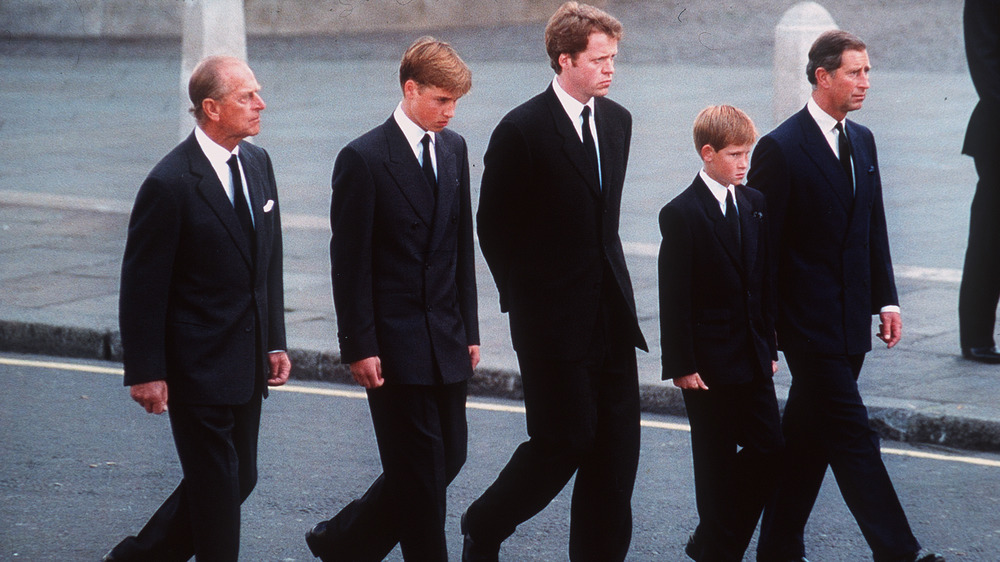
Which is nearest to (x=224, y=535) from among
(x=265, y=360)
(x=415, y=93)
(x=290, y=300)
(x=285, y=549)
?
(x=265, y=360)

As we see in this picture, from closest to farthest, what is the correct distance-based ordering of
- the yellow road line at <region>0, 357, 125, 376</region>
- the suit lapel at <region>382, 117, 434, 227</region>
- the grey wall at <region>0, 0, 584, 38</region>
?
the suit lapel at <region>382, 117, 434, 227</region>, the yellow road line at <region>0, 357, 125, 376</region>, the grey wall at <region>0, 0, 584, 38</region>

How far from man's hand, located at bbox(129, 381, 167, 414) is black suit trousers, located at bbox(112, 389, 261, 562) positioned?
0.05m

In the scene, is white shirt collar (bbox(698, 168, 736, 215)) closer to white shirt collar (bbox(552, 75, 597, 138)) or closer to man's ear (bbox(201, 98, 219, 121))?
white shirt collar (bbox(552, 75, 597, 138))

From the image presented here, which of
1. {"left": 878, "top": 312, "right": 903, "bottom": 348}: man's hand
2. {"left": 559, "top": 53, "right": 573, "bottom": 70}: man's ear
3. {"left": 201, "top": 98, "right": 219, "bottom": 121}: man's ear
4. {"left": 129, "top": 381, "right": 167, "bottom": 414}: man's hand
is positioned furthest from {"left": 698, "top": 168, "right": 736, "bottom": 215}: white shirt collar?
{"left": 129, "top": 381, "right": 167, "bottom": 414}: man's hand

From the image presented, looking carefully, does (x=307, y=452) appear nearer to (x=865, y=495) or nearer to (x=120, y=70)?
(x=865, y=495)

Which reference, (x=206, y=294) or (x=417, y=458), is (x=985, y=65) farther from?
(x=206, y=294)

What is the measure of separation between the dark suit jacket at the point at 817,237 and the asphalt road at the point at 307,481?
875mm

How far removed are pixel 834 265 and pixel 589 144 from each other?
2.84 feet

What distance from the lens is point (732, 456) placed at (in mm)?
4535

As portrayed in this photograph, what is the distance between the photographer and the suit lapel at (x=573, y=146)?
14.4 ft

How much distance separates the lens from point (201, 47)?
34.1 feet

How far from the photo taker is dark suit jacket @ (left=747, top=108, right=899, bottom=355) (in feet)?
15.3

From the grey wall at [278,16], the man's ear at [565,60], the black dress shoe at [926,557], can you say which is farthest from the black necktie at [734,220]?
the grey wall at [278,16]

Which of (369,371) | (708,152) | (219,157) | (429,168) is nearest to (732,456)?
(708,152)
